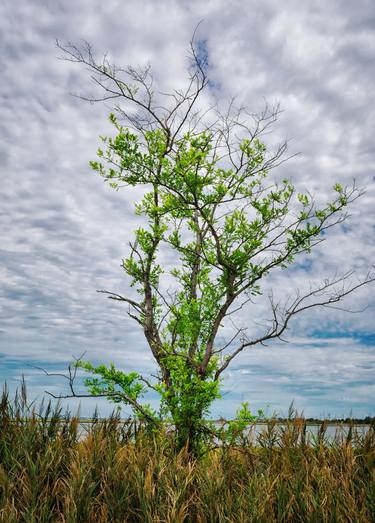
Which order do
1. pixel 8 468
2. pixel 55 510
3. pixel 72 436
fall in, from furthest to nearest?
pixel 72 436, pixel 8 468, pixel 55 510

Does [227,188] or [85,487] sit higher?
[227,188]

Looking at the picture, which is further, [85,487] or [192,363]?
[192,363]

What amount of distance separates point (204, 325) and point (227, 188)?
12.4ft

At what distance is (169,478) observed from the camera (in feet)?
25.3

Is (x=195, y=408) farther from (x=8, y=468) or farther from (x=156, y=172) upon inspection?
(x=156, y=172)

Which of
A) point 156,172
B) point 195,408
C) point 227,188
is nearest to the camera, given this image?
point 195,408

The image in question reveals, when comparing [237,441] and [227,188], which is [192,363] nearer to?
[237,441]

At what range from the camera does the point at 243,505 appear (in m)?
6.93

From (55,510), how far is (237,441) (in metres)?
4.29

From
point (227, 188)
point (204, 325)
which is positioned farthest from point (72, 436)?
point (227, 188)

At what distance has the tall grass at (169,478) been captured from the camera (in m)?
6.79

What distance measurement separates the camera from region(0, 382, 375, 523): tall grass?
22.3 ft

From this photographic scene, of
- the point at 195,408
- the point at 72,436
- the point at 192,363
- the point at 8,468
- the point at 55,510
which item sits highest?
the point at 192,363

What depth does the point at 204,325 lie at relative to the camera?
1361 centimetres
